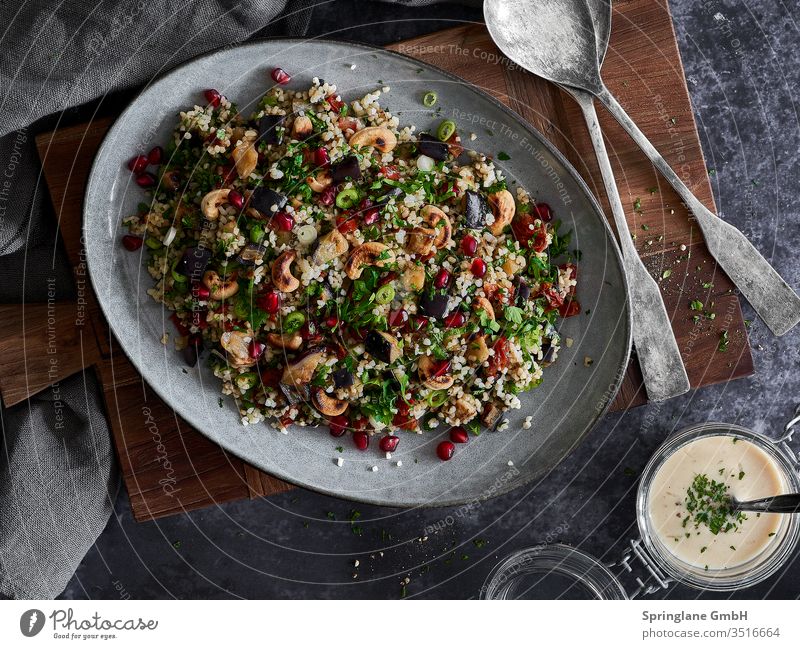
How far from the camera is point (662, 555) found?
11.2ft

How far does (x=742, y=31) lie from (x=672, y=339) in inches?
63.6

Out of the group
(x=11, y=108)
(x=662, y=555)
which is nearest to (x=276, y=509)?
(x=662, y=555)

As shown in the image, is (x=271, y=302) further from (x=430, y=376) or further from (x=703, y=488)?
(x=703, y=488)

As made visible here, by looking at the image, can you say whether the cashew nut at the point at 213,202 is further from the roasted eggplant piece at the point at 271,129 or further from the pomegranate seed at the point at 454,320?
the pomegranate seed at the point at 454,320

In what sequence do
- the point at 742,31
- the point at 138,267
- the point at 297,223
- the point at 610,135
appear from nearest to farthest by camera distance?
the point at 297,223 < the point at 138,267 < the point at 610,135 < the point at 742,31

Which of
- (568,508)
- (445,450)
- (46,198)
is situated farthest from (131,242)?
(568,508)

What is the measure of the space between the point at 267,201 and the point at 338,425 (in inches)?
40.1

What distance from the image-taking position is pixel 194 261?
2877 mm

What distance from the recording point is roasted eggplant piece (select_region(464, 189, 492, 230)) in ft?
9.54

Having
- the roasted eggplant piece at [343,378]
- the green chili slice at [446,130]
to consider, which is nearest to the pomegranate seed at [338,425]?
the roasted eggplant piece at [343,378]

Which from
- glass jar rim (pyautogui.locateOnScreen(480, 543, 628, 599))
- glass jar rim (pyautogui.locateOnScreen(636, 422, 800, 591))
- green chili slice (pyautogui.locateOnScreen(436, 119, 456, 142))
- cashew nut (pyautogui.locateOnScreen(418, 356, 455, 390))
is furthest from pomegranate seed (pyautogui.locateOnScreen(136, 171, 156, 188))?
glass jar rim (pyautogui.locateOnScreen(636, 422, 800, 591))

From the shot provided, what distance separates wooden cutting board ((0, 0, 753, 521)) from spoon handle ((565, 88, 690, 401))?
78mm

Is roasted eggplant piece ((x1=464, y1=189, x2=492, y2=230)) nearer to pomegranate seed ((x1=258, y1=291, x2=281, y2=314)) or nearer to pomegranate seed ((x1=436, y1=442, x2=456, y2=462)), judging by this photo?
pomegranate seed ((x1=258, y1=291, x2=281, y2=314))
